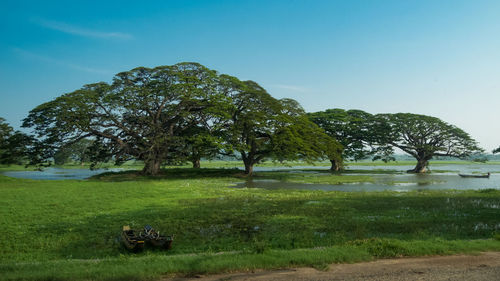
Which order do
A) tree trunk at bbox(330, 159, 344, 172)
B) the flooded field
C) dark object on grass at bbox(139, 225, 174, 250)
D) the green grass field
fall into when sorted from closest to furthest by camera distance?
the green grass field, dark object on grass at bbox(139, 225, 174, 250), the flooded field, tree trunk at bbox(330, 159, 344, 172)

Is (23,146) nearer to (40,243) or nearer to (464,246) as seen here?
(40,243)

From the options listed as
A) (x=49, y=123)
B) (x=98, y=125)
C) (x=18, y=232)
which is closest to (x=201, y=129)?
(x=98, y=125)

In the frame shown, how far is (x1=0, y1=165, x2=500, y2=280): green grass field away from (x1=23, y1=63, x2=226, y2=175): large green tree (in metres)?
23.1

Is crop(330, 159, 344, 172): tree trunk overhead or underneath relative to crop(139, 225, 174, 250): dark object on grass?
overhead

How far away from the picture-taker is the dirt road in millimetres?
7418

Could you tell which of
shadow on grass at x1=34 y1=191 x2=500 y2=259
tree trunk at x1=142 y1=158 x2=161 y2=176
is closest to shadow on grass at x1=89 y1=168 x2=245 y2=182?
tree trunk at x1=142 y1=158 x2=161 y2=176

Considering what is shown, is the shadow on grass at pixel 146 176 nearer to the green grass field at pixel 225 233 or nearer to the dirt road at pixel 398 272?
the green grass field at pixel 225 233

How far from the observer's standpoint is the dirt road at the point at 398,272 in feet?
24.3

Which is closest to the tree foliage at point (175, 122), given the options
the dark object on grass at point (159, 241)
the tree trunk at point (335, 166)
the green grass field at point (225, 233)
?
the tree trunk at point (335, 166)

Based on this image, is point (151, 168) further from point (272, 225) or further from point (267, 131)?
point (272, 225)

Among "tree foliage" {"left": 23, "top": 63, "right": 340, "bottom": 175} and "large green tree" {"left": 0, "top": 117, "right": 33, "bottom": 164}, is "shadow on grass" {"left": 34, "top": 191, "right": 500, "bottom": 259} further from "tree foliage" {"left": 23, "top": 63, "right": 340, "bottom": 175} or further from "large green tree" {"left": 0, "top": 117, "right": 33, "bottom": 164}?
"large green tree" {"left": 0, "top": 117, "right": 33, "bottom": 164}

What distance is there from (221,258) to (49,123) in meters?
43.1

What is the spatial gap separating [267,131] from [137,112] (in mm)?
20391

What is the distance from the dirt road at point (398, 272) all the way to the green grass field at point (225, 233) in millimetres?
395
